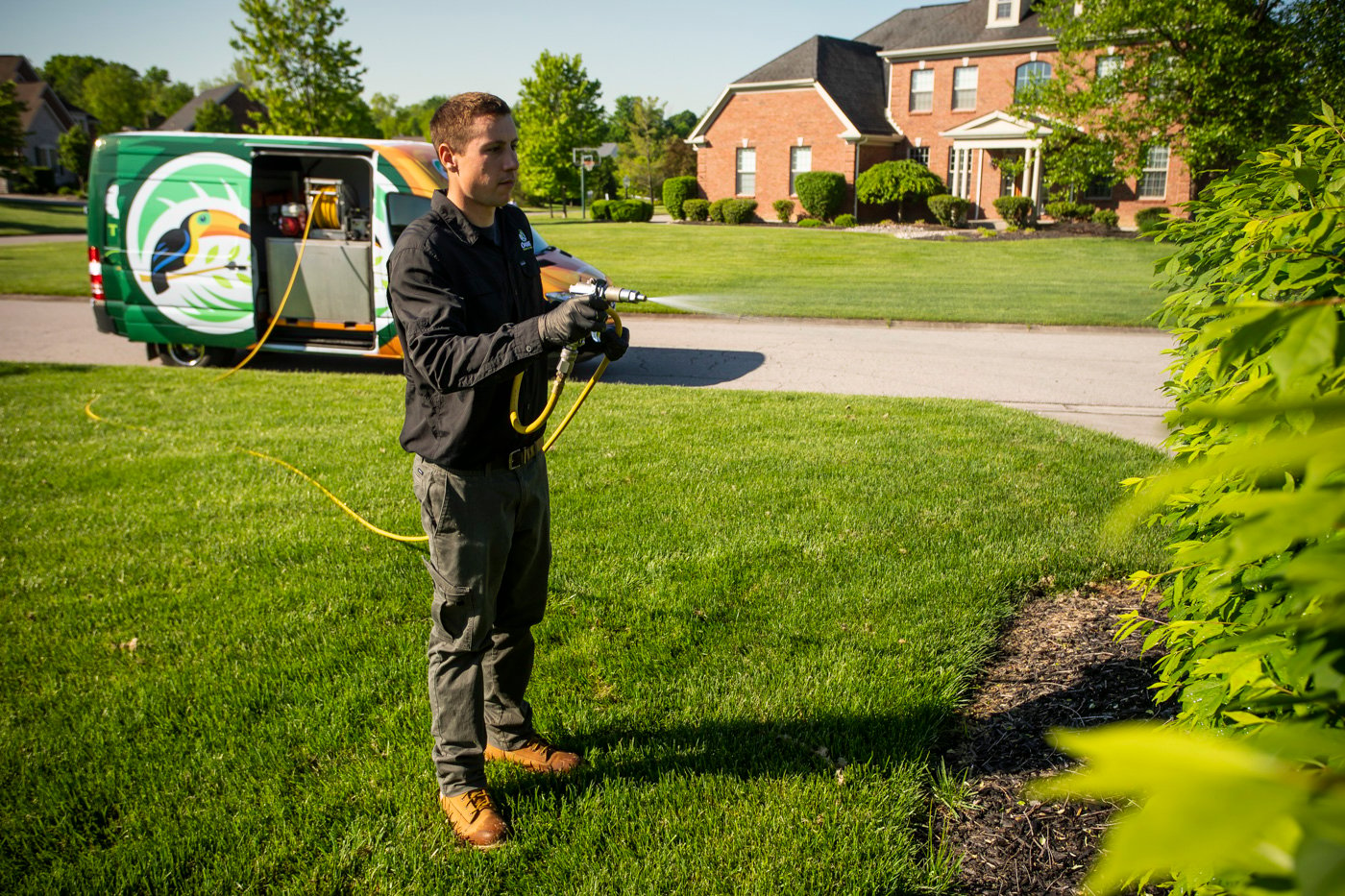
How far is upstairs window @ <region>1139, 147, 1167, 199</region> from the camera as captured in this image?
118 feet

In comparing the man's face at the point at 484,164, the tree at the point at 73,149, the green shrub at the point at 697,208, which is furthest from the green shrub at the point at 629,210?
the tree at the point at 73,149

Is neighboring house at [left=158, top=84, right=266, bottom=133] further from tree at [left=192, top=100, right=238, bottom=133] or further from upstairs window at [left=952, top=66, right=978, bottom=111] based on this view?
upstairs window at [left=952, top=66, right=978, bottom=111]

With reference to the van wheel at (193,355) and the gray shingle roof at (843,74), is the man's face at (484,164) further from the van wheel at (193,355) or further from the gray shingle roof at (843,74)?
the gray shingle roof at (843,74)

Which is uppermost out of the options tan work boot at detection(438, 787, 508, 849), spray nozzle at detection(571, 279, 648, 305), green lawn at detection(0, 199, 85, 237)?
green lawn at detection(0, 199, 85, 237)

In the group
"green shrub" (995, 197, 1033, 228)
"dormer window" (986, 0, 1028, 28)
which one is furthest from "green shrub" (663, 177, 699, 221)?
"green shrub" (995, 197, 1033, 228)

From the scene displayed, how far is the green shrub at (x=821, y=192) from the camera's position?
126 ft

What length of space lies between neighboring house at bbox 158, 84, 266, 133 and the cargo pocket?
7345 centimetres

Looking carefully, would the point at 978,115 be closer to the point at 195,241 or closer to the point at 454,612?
the point at 195,241

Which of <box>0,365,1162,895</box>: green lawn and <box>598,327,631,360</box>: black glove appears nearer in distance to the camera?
<box>0,365,1162,895</box>: green lawn

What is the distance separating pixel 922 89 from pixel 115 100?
63625mm

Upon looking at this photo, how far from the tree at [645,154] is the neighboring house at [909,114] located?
1991 cm

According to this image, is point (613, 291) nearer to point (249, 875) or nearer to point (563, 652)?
point (563, 652)

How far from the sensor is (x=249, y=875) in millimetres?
3082

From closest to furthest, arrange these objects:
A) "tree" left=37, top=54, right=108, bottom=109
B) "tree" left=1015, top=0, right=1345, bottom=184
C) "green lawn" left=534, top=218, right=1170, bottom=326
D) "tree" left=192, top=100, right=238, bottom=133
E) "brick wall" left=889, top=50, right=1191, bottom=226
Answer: "green lawn" left=534, top=218, right=1170, bottom=326, "tree" left=1015, top=0, right=1345, bottom=184, "brick wall" left=889, top=50, right=1191, bottom=226, "tree" left=192, top=100, right=238, bottom=133, "tree" left=37, top=54, right=108, bottom=109
